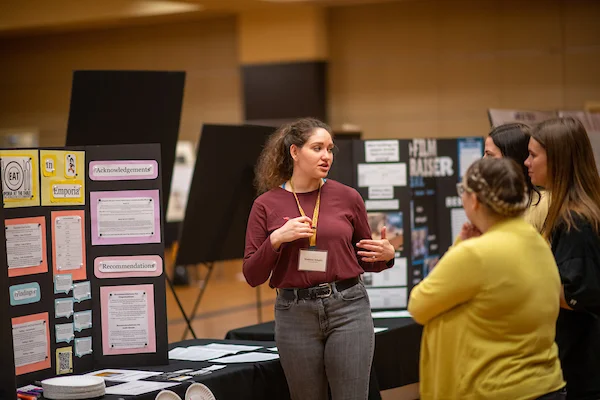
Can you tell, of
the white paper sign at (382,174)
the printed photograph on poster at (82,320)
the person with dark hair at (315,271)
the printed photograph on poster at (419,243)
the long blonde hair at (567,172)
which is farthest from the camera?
the printed photograph on poster at (419,243)

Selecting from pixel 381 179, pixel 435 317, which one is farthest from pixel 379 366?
pixel 435 317

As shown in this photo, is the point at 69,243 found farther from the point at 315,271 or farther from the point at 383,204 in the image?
the point at 383,204

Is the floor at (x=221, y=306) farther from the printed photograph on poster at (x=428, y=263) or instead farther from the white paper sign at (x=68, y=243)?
the white paper sign at (x=68, y=243)

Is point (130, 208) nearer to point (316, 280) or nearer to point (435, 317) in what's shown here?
point (316, 280)

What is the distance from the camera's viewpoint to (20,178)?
3.17 metres

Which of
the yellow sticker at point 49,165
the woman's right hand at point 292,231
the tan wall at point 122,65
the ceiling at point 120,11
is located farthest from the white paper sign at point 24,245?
the tan wall at point 122,65

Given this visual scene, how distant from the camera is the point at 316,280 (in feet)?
9.77

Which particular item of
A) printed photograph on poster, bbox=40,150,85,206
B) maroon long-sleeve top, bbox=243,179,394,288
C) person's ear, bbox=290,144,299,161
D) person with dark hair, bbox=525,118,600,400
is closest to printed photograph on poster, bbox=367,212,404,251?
maroon long-sleeve top, bbox=243,179,394,288

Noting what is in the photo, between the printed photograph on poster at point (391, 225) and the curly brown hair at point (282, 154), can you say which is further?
the printed photograph on poster at point (391, 225)

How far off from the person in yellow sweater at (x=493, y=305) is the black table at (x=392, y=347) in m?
1.80

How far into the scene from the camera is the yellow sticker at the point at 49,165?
3252 millimetres

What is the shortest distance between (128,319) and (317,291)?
0.95 m

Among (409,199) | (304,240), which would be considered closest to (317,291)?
(304,240)

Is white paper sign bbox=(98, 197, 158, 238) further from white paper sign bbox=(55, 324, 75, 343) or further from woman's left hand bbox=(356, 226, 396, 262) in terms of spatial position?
woman's left hand bbox=(356, 226, 396, 262)
